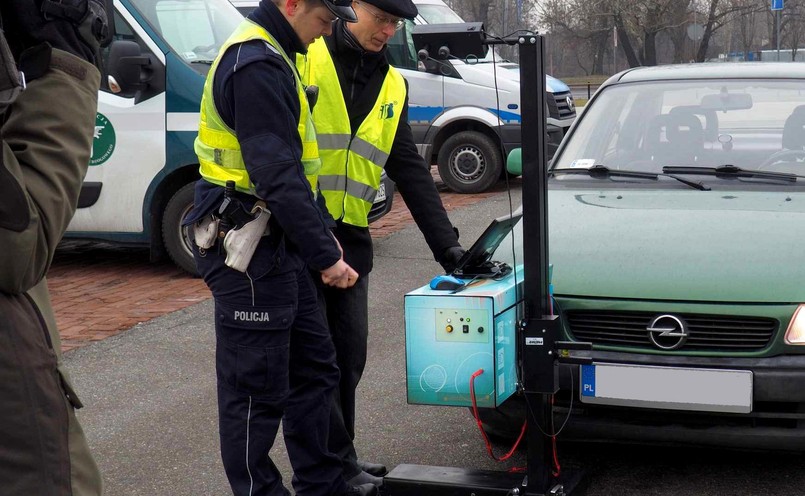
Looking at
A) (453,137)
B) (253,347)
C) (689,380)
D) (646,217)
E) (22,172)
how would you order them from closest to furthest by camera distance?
(22,172) → (253,347) → (689,380) → (646,217) → (453,137)

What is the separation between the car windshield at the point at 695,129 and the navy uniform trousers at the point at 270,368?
221 cm

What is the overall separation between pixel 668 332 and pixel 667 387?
0.67ft

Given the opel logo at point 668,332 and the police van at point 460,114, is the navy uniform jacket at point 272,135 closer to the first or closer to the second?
the opel logo at point 668,332

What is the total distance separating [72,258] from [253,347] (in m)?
6.68

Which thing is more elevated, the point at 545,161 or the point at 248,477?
→ the point at 545,161

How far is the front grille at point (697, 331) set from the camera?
3.92 meters

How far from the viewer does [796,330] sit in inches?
153

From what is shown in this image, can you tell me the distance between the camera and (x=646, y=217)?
4680 millimetres

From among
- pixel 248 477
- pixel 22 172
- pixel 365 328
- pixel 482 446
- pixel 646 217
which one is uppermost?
pixel 22 172

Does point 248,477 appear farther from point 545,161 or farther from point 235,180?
point 545,161

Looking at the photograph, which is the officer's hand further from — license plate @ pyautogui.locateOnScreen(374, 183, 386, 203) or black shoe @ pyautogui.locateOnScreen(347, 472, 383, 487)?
license plate @ pyautogui.locateOnScreen(374, 183, 386, 203)

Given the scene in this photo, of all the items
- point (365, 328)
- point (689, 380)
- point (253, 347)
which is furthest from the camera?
point (365, 328)

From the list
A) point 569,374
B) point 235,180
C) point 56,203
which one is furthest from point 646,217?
point 56,203

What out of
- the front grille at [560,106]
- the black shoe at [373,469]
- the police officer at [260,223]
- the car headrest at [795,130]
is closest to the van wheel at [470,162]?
the front grille at [560,106]
